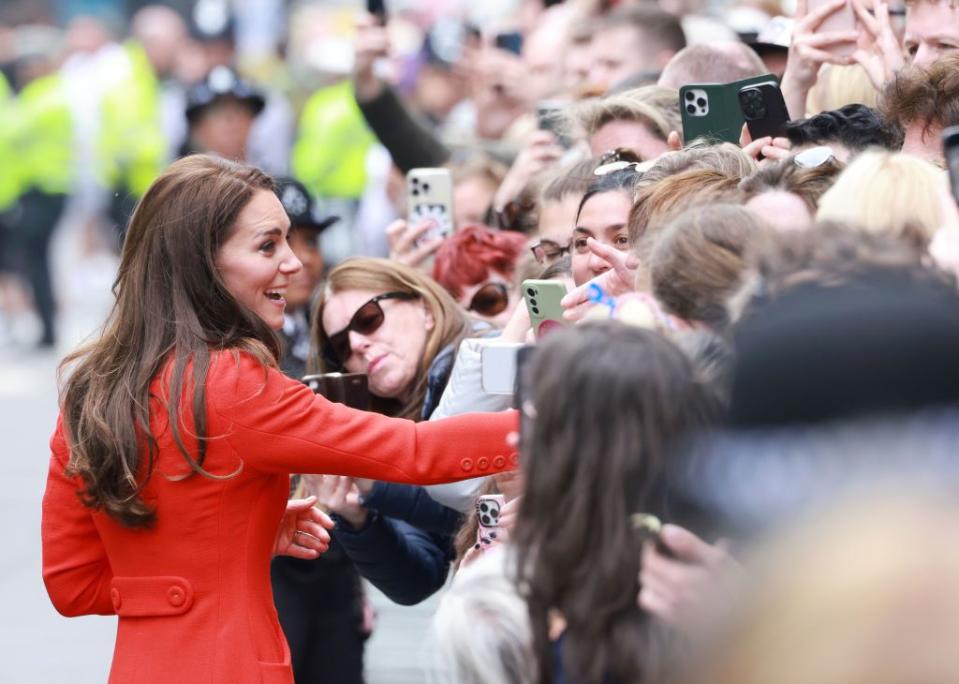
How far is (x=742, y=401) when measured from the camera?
1683mm

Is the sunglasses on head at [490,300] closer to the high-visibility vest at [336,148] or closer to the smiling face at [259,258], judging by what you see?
the smiling face at [259,258]

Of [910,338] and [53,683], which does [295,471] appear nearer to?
[910,338]

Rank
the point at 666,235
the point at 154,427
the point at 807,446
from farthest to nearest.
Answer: the point at 154,427, the point at 666,235, the point at 807,446

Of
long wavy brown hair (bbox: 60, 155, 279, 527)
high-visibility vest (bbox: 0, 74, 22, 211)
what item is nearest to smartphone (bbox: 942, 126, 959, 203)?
long wavy brown hair (bbox: 60, 155, 279, 527)

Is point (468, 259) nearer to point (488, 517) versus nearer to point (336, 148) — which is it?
point (488, 517)

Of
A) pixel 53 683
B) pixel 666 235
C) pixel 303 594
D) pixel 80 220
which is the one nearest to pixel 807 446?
pixel 666 235

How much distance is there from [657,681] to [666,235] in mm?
667

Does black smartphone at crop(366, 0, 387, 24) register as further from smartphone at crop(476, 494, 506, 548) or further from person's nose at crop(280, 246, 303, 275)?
smartphone at crop(476, 494, 506, 548)

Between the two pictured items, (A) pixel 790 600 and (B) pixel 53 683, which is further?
(B) pixel 53 683

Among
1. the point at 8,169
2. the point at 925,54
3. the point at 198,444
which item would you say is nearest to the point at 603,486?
the point at 198,444

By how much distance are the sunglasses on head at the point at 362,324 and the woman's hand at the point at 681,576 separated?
2.13 metres

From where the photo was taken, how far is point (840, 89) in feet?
12.6

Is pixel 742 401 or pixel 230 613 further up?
pixel 742 401

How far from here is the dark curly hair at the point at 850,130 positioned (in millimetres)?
2986
